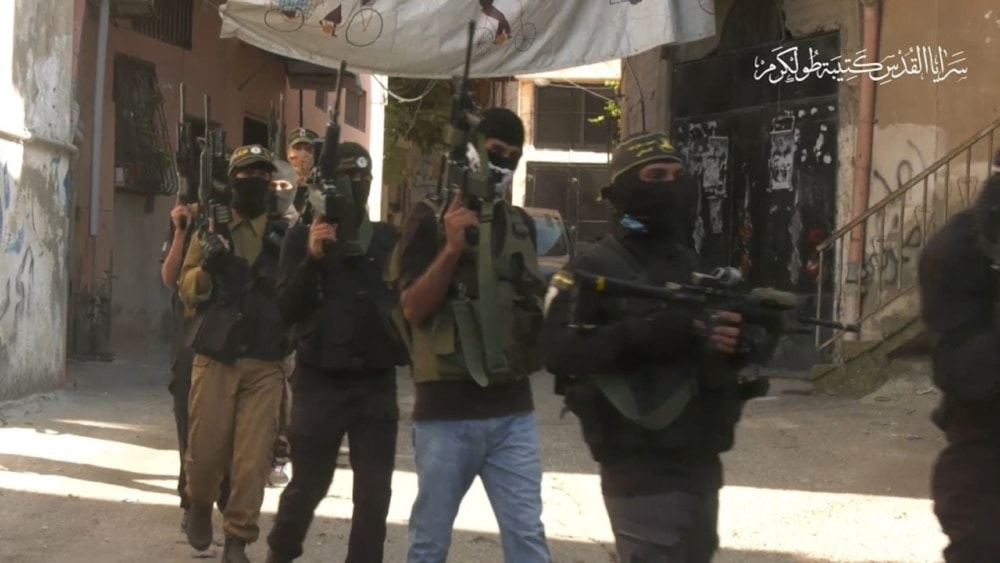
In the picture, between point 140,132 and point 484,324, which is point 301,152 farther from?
point 140,132

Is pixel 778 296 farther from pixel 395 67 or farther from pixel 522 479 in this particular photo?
pixel 395 67

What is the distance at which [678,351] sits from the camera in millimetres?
3551

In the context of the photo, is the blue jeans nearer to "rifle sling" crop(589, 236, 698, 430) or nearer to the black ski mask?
"rifle sling" crop(589, 236, 698, 430)

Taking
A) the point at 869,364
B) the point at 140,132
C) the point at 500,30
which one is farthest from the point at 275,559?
the point at 140,132

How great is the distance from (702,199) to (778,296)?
1155 centimetres

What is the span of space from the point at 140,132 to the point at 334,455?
1138 cm

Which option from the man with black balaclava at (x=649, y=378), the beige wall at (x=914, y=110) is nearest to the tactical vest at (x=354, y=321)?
the man with black balaclava at (x=649, y=378)

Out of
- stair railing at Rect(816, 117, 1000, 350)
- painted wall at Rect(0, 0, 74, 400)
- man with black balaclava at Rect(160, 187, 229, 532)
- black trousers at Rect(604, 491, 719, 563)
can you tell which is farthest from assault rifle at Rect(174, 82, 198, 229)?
stair railing at Rect(816, 117, 1000, 350)

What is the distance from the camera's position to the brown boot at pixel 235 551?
18.5 ft

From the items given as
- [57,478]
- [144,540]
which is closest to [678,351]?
[144,540]

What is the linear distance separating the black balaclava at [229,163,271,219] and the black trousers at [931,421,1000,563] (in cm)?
335

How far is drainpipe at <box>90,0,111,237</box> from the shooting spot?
520 inches

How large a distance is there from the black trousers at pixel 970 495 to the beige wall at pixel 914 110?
27.0 feet

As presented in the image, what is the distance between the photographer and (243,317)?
5746 millimetres
